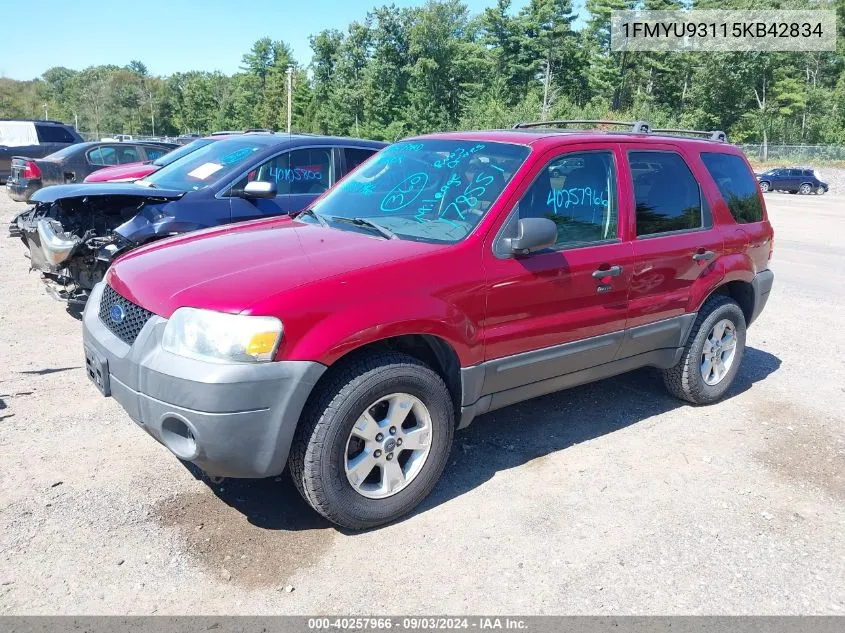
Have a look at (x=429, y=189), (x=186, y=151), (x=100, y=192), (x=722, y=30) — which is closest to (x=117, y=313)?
(x=429, y=189)

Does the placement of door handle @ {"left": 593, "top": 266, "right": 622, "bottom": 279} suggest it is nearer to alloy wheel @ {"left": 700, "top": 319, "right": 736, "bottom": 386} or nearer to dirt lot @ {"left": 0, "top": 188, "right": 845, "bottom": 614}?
dirt lot @ {"left": 0, "top": 188, "right": 845, "bottom": 614}

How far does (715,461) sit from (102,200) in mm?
5384

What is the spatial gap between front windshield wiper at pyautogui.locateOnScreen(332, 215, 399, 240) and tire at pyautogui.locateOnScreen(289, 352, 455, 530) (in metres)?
0.68

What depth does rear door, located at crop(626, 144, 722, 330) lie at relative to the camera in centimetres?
435

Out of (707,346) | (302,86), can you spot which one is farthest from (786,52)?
(707,346)

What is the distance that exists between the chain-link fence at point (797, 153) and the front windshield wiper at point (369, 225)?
55340mm

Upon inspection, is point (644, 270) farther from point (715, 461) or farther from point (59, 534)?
point (59, 534)

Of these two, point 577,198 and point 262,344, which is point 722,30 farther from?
point 262,344

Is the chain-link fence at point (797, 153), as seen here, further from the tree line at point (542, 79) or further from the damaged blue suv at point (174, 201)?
the damaged blue suv at point (174, 201)

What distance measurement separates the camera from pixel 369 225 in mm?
3834

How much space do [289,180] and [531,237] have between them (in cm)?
402

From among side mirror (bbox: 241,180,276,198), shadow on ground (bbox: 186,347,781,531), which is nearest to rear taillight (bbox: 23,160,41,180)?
side mirror (bbox: 241,180,276,198)

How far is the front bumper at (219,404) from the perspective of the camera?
284 cm

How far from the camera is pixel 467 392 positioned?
358cm
